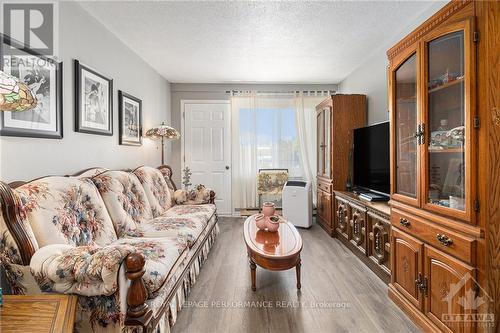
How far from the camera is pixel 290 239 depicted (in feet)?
7.68

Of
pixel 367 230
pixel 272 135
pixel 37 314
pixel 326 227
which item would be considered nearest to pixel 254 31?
pixel 272 135

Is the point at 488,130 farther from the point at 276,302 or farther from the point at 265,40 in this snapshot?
the point at 265,40

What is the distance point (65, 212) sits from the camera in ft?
5.65

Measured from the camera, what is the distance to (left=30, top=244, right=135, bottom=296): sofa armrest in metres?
1.23

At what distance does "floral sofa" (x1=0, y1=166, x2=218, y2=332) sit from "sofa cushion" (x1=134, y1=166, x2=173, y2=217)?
A: 484mm

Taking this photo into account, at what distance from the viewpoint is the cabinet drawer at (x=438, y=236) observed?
4.52 feet

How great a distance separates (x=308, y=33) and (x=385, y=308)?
9.06ft

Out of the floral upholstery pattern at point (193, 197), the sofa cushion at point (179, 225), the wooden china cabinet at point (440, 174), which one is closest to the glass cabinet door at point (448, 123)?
the wooden china cabinet at point (440, 174)

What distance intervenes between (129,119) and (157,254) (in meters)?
2.16

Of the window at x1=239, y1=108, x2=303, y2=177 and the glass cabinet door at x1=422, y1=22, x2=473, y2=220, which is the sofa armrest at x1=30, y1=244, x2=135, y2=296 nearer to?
the glass cabinet door at x1=422, y1=22, x2=473, y2=220

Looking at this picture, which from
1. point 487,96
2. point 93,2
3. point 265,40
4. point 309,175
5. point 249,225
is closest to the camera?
point 487,96

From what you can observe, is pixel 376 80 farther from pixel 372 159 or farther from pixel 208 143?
pixel 208 143

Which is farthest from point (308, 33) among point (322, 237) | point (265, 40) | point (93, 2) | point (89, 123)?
point (322, 237)

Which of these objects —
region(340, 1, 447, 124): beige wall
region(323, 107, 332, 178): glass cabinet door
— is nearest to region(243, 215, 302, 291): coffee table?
region(323, 107, 332, 178): glass cabinet door
